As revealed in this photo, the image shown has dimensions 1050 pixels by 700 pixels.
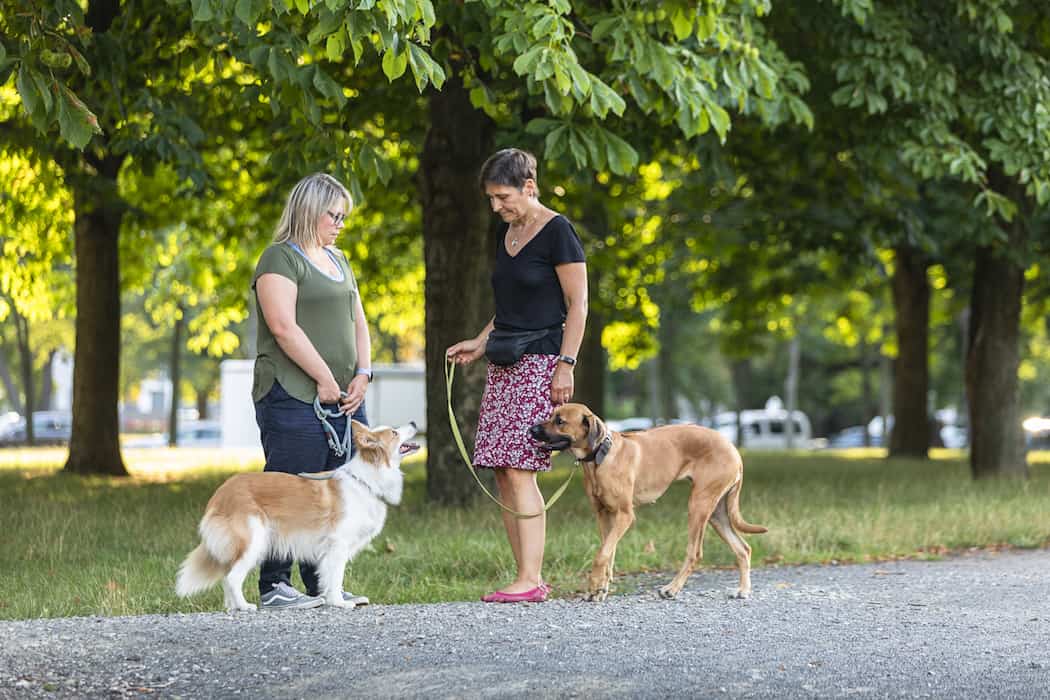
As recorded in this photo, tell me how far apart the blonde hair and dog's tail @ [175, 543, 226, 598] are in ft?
5.00

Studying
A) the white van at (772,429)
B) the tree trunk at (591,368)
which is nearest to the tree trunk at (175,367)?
the tree trunk at (591,368)

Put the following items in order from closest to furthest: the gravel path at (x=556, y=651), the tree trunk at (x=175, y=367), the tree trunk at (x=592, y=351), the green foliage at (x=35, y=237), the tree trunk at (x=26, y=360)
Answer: the gravel path at (x=556, y=651) < the green foliage at (x=35, y=237) < the tree trunk at (x=592, y=351) < the tree trunk at (x=26, y=360) < the tree trunk at (x=175, y=367)

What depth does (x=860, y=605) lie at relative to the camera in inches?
282

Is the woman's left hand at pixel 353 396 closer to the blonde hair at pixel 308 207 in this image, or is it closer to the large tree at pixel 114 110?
the blonde hair at pixel 308 207

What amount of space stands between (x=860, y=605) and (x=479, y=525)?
4093 millimetres

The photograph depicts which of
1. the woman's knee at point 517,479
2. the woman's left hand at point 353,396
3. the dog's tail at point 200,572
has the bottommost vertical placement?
the dog's tail at point 200,572

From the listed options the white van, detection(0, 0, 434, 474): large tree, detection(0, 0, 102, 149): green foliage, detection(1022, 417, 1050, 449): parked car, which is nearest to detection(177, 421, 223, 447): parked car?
the white van

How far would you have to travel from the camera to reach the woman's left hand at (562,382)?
6852 mm

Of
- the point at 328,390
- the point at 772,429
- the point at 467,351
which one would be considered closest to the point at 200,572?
the point at 328,390

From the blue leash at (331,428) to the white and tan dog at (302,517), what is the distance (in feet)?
0.46

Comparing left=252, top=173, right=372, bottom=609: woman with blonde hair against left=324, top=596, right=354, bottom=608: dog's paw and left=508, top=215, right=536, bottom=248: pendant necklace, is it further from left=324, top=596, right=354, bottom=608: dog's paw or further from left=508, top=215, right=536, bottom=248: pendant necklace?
left=508, top=215, right=536, bottom=248: pendant necklace

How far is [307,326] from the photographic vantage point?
22.0ft

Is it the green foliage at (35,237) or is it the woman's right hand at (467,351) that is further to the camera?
the green foliage at (35,237)

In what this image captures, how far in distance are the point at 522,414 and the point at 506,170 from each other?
1.21m
